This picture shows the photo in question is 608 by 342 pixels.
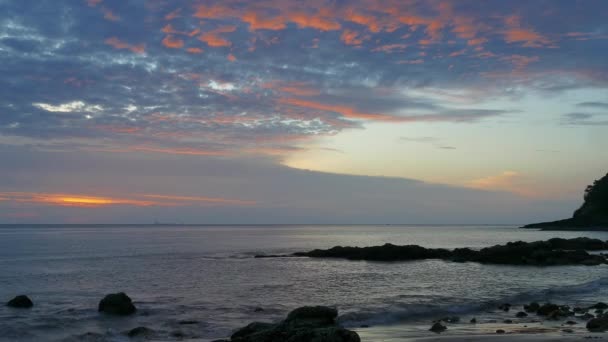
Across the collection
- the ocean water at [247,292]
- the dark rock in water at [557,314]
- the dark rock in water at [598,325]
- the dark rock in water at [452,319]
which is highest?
the dark rock in water at [598,325]

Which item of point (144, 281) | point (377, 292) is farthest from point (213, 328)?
point (144, 281)

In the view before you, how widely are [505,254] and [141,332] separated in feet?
165

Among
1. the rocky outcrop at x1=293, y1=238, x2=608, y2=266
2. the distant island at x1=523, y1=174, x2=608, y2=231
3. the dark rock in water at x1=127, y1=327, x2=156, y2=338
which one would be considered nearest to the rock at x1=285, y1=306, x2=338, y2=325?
the dark rock in water at x1=127, y1=327, x2=156, y2=338

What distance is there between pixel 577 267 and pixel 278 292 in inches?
1375

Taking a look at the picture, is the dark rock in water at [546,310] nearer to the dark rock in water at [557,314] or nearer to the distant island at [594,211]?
the dark rock in water at [557,314]

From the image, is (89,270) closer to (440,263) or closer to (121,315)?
(121,315)

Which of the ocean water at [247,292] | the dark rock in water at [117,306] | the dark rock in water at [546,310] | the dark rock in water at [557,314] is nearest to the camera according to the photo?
the dark rock in water at [557,314]

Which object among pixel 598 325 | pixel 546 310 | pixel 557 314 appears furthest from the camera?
pixel 546 310

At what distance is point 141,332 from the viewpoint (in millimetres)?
22406

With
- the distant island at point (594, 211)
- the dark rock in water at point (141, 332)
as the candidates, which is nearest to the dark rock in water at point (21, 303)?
the dark rock in water at point (141, 332)

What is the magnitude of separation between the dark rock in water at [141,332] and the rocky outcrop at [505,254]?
157 ft

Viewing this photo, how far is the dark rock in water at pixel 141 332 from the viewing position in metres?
22.1

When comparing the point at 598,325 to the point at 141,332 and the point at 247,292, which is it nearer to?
the point at 141,332

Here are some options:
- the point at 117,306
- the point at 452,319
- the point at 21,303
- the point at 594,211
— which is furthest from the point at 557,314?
the point at 594,211
